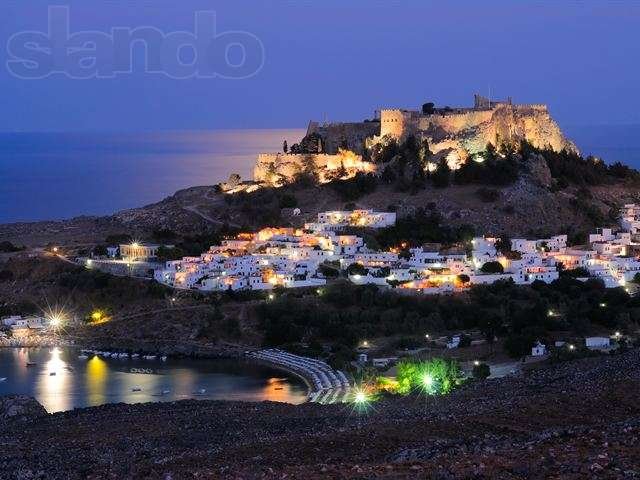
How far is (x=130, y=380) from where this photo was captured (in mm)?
25734

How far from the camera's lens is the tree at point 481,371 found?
20.7 m

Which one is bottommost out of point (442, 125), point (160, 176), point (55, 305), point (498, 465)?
point (498, 465)

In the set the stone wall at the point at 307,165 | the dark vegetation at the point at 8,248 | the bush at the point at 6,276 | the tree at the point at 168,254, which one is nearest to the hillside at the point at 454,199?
the stone wall at the point at 307,165

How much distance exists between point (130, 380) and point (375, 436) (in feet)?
45.6

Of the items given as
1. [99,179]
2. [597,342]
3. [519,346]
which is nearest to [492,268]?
[597,342]

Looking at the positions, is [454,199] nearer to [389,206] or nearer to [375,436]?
[389,206]

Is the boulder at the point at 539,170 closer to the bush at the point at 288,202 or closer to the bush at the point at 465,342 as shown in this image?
the bush at the point at 288,202

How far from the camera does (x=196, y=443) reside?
46.4 feet

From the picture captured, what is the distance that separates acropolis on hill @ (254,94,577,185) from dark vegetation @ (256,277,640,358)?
31.3 feet

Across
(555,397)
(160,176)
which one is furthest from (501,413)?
(160,176)

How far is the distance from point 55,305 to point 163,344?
565 centimetres

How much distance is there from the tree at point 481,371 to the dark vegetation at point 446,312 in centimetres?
468

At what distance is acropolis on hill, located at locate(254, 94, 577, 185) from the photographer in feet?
131

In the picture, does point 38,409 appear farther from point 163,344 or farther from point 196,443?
point 163,344
